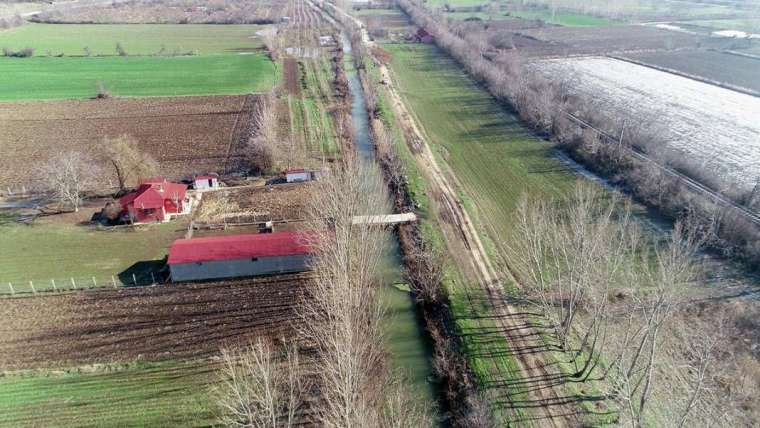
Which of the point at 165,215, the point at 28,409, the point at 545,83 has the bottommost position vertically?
the point at 28,409

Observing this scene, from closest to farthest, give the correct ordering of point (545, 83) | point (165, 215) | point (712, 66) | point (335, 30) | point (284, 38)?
point (165, 215), point (545, 83), point (712, 66), point (284, 38), point (335, 30)

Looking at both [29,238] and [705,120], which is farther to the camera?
[705,120]

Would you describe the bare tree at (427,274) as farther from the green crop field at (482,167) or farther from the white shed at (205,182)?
the white shed at (205,182)

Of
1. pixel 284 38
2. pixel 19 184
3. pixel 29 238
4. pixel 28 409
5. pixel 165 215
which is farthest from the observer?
pixel 284 38

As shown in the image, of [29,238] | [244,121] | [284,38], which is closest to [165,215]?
[29,238]

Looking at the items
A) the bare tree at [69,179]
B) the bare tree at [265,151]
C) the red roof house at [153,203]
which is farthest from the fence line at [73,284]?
the bare tree at [265,151]

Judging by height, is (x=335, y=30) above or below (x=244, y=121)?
above

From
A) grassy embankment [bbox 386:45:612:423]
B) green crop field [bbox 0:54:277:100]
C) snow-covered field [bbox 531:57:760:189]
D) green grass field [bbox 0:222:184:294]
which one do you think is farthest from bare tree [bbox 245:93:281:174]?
snow-covered field [bbox 531:57:760:189]

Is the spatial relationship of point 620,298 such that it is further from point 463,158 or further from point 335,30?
point 335,30

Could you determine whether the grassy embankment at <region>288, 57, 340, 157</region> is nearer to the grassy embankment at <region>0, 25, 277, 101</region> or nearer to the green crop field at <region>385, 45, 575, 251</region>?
the grassy embankment at <region>0, 25, 277, 101</region>
